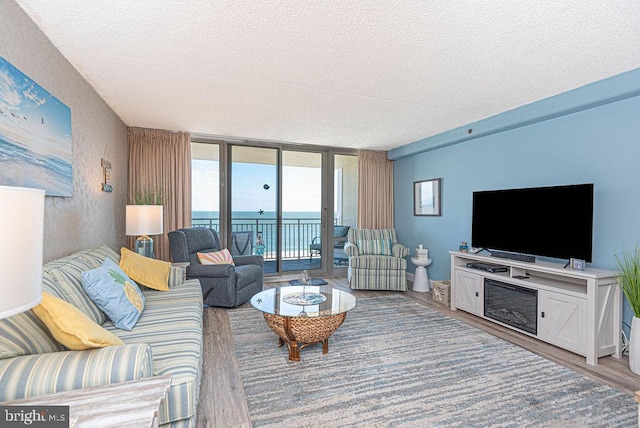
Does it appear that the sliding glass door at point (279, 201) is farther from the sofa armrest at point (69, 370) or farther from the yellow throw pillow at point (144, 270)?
the sofa armrest at point (69, 370)

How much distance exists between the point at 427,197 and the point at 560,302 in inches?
101

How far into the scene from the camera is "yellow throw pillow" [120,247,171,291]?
2.79 meters

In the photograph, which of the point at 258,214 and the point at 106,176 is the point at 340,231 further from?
the point at 106,176

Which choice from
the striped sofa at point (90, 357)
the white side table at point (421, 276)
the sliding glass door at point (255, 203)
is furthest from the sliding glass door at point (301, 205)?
the striped sofa at point (90, 357)

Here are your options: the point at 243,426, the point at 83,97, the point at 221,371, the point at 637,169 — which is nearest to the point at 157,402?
the point at 243,426

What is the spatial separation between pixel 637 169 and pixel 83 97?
462cm

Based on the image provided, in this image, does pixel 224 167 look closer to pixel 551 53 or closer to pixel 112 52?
pixel 112 52

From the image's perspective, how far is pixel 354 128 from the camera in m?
4.30

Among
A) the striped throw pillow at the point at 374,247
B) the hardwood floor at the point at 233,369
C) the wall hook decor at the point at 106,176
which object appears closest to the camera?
the hardwood floor at the point at 233,369

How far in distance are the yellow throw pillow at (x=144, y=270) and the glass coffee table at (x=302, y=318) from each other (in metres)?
0.91

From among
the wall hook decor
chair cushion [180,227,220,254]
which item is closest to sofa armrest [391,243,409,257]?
chair cushion [180,227,220,254]

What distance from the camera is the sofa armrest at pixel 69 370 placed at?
44.9 inches

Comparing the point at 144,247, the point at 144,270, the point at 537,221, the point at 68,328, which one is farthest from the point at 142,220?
the point at 537,221

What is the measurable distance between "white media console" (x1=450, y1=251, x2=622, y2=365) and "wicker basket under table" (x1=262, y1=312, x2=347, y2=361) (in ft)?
5.96
